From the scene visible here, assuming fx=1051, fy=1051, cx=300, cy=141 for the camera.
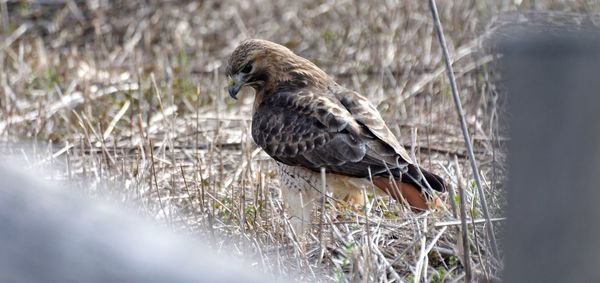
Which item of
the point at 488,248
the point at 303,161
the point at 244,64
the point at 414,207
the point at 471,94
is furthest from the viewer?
the point at 471,94

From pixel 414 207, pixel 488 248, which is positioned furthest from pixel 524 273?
pixel 414 207

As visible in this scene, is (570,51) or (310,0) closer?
(570,51)

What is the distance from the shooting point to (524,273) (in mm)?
1780

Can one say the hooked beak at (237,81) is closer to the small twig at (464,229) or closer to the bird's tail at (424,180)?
the bird's tail at (424,180)

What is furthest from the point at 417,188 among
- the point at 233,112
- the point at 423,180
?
the point at 233,112

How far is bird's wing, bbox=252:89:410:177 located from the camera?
482 cm

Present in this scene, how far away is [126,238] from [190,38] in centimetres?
772

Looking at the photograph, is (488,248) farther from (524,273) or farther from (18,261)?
(18,261)

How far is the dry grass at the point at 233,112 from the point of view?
4.18m

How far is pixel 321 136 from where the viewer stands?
4969 mm

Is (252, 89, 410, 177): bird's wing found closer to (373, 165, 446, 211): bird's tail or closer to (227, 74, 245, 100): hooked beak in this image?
(373, 165, 446, 211): bird's tail

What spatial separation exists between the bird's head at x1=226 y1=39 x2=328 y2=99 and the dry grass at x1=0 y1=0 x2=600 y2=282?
1.24 feet

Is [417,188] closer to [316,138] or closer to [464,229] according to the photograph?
[316,138]

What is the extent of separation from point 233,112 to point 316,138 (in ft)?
7.49
